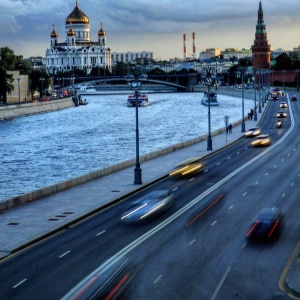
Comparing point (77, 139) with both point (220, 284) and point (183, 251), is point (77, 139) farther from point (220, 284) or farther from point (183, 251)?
point (220, 284)

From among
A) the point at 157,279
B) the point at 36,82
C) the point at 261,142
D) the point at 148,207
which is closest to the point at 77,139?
the point at 261,142

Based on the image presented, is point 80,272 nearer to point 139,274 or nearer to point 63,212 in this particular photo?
point 139,274

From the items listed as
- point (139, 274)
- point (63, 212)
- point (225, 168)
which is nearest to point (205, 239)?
point (139, 274)

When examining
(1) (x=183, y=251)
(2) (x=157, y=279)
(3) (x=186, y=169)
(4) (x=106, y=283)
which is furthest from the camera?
(3) (x=186, y=169)

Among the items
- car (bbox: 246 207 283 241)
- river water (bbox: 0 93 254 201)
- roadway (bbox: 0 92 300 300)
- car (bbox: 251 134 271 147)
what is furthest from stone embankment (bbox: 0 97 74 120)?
car (bbox: 246 207 283 241)

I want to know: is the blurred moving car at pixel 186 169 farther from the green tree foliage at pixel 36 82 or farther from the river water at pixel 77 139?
the green tree foliage at pixel 36 82

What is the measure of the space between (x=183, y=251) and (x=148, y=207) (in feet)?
16.9

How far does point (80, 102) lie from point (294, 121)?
84851 millimetres

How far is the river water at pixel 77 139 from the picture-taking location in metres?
52.0

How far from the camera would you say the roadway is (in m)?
17.7

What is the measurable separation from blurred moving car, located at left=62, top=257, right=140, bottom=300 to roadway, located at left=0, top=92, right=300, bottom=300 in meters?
0.24

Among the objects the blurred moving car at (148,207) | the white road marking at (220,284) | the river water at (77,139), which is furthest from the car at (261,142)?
the white road marking at (220,284)

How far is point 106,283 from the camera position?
17.5m

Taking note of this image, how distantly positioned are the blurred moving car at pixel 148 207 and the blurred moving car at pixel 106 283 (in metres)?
5.70
